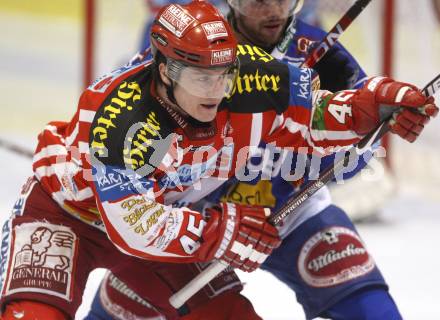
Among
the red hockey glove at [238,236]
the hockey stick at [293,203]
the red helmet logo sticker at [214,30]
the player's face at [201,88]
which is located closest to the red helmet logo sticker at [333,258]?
the hockey stick at [293,203]

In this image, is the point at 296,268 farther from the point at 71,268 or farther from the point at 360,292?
the point at 71,268

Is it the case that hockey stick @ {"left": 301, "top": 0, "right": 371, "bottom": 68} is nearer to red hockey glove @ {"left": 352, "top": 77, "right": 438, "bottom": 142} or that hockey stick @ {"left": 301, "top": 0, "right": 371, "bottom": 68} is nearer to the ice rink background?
red hockey glove @ {"left": 352, "top": 77, "right": 438, "bottom": 142}

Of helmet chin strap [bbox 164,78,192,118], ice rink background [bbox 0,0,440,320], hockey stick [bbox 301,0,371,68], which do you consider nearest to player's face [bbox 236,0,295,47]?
hockey stick [bbox 301,0,371,68]

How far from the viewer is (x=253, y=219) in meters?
2.87

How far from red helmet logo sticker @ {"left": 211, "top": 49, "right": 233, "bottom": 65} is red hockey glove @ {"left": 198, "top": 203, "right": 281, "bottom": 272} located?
395 millimetres

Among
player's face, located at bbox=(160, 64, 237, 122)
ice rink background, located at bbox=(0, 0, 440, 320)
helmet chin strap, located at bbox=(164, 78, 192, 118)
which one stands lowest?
ice rink background, located at bbox=(0, 0, 440, 320)

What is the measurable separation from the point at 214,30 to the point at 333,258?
30.5 inches

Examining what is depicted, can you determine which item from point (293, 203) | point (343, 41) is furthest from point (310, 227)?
point (343, 41)

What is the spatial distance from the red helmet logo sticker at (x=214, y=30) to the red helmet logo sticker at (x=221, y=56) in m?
0.04

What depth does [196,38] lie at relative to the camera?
2.69m

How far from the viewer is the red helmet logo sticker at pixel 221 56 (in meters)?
2.68

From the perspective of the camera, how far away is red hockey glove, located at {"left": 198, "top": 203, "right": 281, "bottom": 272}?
111 inches

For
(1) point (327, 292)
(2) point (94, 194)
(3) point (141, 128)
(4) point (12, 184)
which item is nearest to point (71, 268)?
(2) point (94, 194)

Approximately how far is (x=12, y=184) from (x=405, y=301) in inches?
85.6
